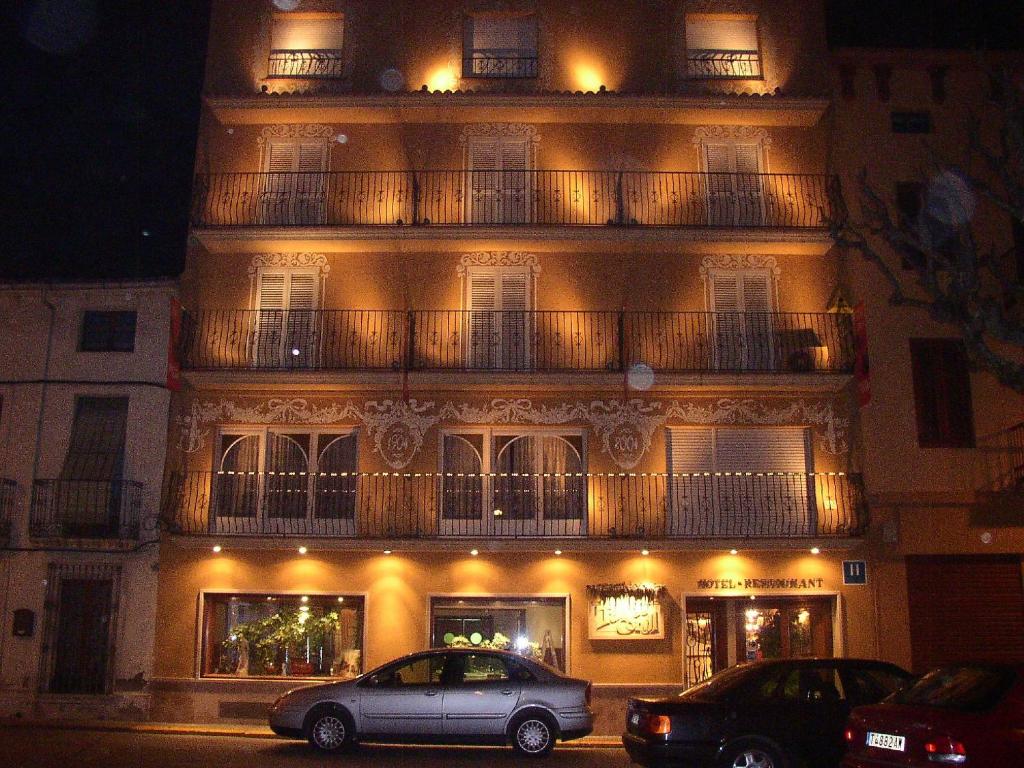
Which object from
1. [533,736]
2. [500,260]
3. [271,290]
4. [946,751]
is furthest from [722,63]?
[946,751]

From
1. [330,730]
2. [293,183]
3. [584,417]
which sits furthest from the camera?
[293,183]

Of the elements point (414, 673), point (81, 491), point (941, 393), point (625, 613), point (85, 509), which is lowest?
point (414, 673)

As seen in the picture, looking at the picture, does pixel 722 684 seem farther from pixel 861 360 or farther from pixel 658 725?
pixel 861 360

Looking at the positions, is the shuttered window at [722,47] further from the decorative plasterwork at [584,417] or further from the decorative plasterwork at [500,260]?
the decorative plasterwork at [584,417]

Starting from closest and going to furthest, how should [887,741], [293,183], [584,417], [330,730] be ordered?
1. [887,741]
2. [330,730]
3. [584,417]
4. [293,183]

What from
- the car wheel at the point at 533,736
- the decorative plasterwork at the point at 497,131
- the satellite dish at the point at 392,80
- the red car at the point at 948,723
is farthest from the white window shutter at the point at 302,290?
the red car at the point at 948,723

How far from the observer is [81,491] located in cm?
1945

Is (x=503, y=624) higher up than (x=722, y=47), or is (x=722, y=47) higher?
(x=722, y=47)

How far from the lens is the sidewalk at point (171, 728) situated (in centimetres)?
1744

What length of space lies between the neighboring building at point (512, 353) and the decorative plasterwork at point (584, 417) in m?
0.05

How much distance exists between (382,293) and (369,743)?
9099 mm

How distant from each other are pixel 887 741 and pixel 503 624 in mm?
10560

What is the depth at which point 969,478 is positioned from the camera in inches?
760

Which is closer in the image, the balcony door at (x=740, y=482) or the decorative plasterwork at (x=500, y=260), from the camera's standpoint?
the balcony door at (x=740, y=482)
